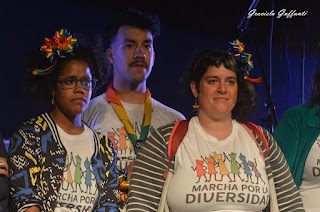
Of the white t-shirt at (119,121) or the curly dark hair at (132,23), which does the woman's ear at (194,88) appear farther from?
the curly dark hair at (132,23)

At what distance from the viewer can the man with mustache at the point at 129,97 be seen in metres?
3.73

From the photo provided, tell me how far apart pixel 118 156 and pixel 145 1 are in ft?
5.92

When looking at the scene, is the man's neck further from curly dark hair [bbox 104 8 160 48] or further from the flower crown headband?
the flower crown headband

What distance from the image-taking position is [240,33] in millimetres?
4383

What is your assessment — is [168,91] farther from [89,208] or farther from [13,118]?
[89,208]

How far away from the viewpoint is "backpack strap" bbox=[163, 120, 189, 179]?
2.97 metres

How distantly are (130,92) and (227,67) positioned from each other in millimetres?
1045

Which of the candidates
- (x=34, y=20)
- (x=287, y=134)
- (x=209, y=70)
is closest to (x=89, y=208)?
(x=209, y=70)

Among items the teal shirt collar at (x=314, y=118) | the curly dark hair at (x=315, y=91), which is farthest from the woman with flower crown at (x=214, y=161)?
the curly dark hair at (x=315, y=91)

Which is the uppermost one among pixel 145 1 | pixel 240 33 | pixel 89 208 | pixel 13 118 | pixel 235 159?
pixel 145 1

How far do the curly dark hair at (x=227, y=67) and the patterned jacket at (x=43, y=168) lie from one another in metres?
0.66

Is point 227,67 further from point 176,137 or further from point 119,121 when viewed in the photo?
point 119,121

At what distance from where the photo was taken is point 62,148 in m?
3.08

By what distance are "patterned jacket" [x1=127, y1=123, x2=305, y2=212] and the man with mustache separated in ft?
2.20
